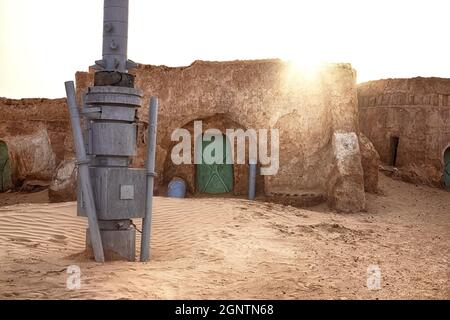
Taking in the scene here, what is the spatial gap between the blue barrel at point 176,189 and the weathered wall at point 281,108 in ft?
1.85

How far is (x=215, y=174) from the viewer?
53.4ft

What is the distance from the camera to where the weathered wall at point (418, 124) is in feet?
61.5

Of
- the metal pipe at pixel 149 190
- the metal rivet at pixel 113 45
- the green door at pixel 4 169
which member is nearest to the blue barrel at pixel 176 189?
the green door at pixel 4 169

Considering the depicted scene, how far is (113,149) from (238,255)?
90.7 inches

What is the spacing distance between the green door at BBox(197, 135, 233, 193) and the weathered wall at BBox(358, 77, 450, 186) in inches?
260

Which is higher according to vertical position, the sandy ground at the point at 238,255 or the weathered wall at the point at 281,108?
the weathered wall at the point at 281,108

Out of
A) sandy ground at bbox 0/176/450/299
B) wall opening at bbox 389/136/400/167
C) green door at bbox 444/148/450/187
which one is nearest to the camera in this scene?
sandy ground at bbox 0/176/450/299

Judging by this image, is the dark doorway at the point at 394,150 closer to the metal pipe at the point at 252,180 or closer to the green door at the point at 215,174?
the metal pipe at the point at 252,180

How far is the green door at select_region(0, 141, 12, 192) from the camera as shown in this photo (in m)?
20.3

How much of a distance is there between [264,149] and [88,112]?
359 inches

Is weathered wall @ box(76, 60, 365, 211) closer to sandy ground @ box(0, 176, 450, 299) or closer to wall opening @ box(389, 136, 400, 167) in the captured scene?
sandy ground @ box(0, 176, 450, 299)

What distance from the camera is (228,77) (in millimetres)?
15680

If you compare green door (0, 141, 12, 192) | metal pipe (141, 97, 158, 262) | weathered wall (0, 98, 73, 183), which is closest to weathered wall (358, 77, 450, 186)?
weathered wall (0, 98, 73, 183)

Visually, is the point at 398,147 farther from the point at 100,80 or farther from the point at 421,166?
the point at 100,80
